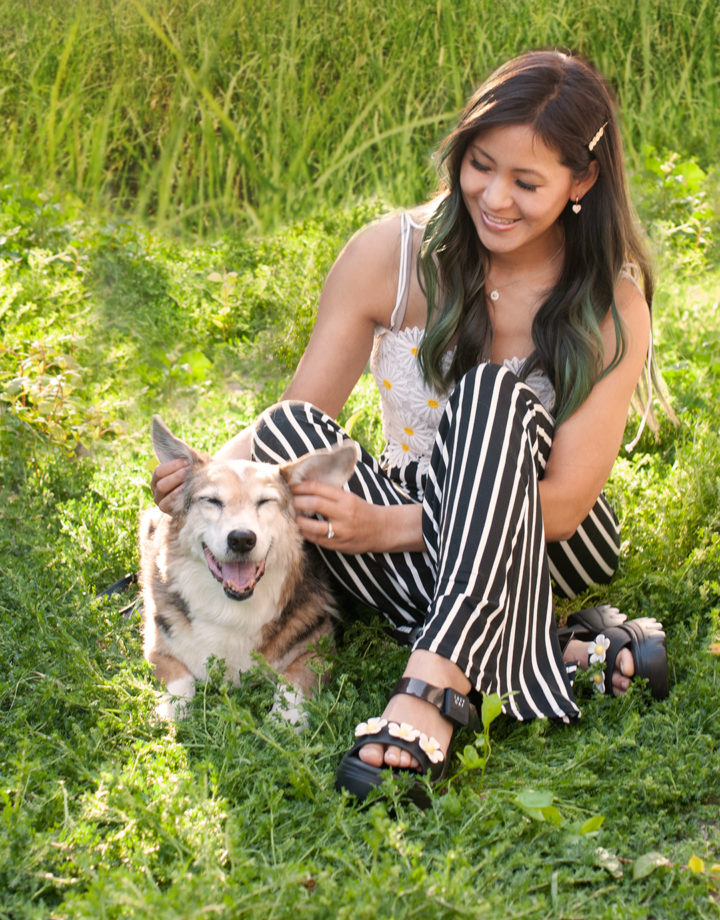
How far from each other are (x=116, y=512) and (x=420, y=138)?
12.8 feet

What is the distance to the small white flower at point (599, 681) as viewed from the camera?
2.57m

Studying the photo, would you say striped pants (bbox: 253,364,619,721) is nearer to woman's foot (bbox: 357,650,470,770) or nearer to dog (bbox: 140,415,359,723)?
woman's foot (bbox: 357,650,470,770)

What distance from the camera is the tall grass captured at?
20.1ft

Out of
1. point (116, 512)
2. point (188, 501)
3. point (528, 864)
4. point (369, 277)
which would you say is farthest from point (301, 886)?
point (116, 512)

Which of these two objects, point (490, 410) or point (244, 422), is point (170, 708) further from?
point (244, 422)

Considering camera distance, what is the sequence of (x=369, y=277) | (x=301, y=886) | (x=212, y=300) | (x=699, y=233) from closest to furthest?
(x=301, y=886) → (x=369, y=277) → (x=212, y=300) → (x=699, y=233)

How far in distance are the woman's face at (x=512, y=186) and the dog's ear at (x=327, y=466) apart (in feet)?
2.26

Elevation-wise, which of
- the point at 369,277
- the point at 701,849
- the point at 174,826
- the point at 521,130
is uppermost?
the point at 521,130

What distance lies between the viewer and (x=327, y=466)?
8.66ft

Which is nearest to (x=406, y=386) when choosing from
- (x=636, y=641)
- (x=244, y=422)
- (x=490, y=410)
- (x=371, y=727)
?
(x=490, y=410)

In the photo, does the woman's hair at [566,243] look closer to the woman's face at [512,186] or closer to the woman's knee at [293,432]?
the woman's face at [512,186]

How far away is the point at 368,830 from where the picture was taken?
79.1 inches

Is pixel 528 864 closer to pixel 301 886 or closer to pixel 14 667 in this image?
pixel 301 886

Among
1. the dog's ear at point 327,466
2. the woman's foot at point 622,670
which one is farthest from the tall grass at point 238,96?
the woman's foot at point 622,670
